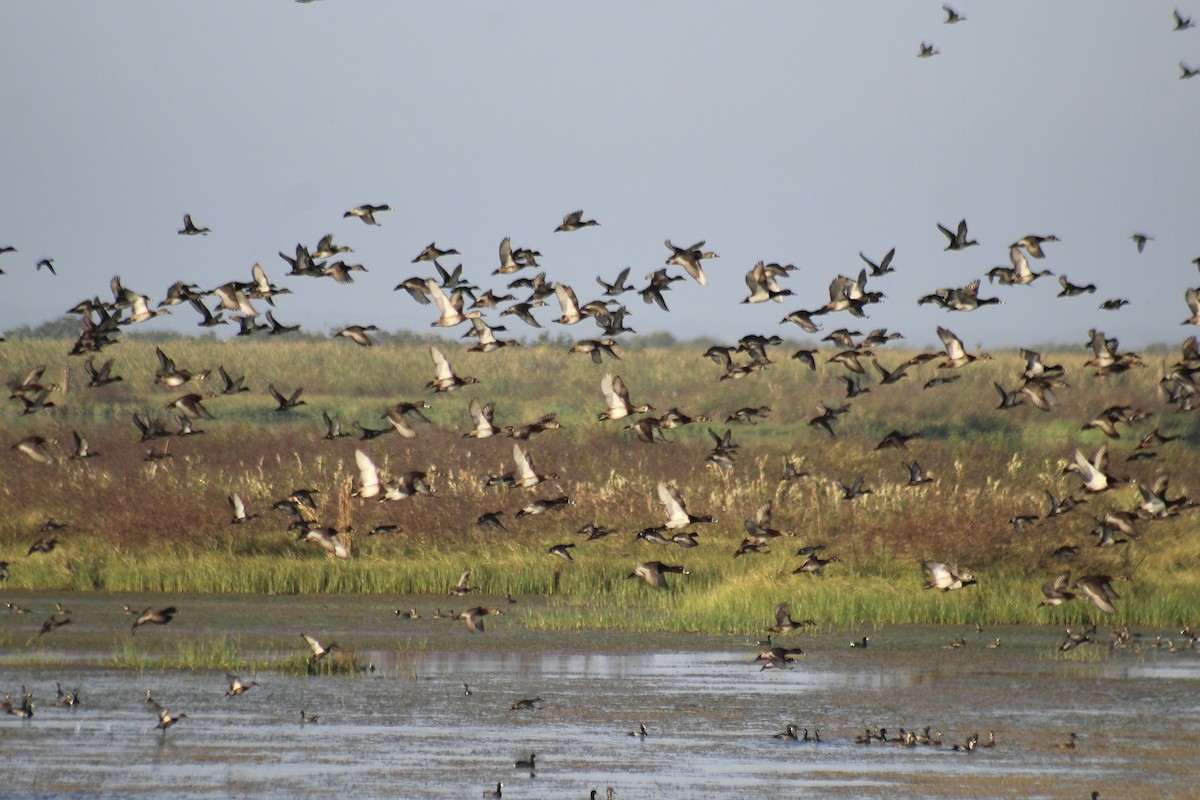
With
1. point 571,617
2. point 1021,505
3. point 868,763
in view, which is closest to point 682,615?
point 571,617

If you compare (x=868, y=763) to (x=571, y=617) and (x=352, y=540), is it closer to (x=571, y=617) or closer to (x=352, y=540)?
(x=571, y=617)

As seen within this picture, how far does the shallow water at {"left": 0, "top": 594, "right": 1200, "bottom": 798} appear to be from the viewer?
671 inches

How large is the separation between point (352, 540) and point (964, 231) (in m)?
18.5

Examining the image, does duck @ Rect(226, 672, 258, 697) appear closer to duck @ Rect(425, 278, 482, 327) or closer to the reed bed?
duck @ Rect(425, 278, 482, 327)

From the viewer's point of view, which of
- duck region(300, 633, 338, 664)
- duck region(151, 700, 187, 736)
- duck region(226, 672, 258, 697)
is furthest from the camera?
duck region(300, 633, 338, 664)

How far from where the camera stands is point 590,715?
68.9ft

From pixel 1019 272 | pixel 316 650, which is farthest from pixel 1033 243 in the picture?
pixel 316 650

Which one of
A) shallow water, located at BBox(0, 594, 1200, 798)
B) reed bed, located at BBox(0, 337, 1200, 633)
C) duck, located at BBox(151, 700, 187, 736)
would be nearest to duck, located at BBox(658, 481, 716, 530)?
shallow water, located at BBox(0, 594, 1200, 798)

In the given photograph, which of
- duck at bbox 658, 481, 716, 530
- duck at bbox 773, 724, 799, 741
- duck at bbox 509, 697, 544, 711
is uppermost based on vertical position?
duck at bbox 658, 481, 716, 530

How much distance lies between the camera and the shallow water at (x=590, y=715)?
17.0 meters

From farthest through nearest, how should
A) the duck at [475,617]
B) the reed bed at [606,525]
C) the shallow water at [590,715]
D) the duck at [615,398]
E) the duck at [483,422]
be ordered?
the reed bed at [606,525] < the duck at [475,617] < the duck at [483,422] < the duck at [615,398] < the shallow water at [590,715]

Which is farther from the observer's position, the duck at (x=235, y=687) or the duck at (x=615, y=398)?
the duck at (x=615, y=398)

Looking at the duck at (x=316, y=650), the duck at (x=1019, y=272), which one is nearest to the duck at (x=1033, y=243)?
the duck at (x=1019, y=272)

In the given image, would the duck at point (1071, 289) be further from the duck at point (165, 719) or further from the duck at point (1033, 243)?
the duck at point (165, 719)
